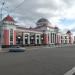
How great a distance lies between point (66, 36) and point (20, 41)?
68788 mm

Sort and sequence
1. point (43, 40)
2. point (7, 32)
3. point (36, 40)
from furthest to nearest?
point (43, 40) → point (36, 40) → point (7, 32)

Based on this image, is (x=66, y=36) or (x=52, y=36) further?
(x=66, y=36)

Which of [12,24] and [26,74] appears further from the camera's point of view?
[12,24]

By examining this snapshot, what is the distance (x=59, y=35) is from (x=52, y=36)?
14061 mm

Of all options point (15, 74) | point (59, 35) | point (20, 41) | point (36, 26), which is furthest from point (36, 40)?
point (15, 74)

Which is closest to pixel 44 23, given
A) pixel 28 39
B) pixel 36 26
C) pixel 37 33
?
pixel 36 26

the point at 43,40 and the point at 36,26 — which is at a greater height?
the point at 36,26

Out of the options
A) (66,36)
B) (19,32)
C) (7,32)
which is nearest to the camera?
(7,32)

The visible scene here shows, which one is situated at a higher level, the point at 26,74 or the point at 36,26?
the point at 36,26

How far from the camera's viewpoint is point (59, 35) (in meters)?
167

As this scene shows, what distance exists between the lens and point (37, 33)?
13725cm

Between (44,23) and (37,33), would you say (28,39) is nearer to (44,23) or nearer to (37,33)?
(37,33)

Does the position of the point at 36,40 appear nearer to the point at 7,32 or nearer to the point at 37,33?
the point at 37,33

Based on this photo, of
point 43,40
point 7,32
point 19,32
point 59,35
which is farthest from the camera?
point 59,35
